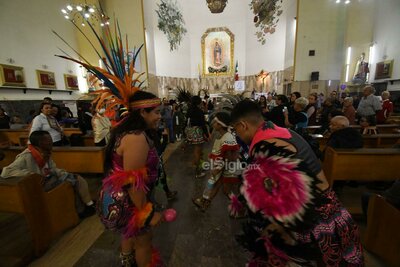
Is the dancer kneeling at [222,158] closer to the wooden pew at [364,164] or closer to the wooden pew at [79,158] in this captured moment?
the wooden pew at [364,164]

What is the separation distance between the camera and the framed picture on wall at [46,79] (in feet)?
26.2

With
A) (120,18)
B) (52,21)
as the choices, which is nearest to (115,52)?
(52,21)

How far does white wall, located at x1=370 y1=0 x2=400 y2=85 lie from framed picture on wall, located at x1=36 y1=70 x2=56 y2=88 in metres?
→ 15.2

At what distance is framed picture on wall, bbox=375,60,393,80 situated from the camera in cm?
880

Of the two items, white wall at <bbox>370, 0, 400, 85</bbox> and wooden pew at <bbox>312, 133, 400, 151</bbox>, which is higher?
white wall at <bbox>370, 0, 400, 85</bbox>

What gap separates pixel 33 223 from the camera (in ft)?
6.34

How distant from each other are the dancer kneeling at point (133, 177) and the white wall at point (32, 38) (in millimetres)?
8183

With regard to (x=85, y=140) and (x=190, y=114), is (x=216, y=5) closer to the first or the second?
(x=190, y=114)

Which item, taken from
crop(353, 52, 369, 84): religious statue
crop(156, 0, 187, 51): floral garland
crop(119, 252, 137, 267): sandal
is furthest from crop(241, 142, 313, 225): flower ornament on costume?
crop(156, 0, 187, 51): floral garland

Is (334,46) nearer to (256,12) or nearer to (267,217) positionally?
(256,12)

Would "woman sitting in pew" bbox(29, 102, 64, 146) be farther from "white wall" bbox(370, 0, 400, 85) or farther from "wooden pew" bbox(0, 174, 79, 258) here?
"white wall" bbox(370, 0, 400, 85)

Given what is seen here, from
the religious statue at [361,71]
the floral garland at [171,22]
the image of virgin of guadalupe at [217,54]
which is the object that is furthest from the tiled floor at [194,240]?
the image of virgin of guadalupe at [217,54]

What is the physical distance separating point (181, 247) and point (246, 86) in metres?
16.1

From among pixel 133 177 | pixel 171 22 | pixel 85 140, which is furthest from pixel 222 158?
pixel 171 22
